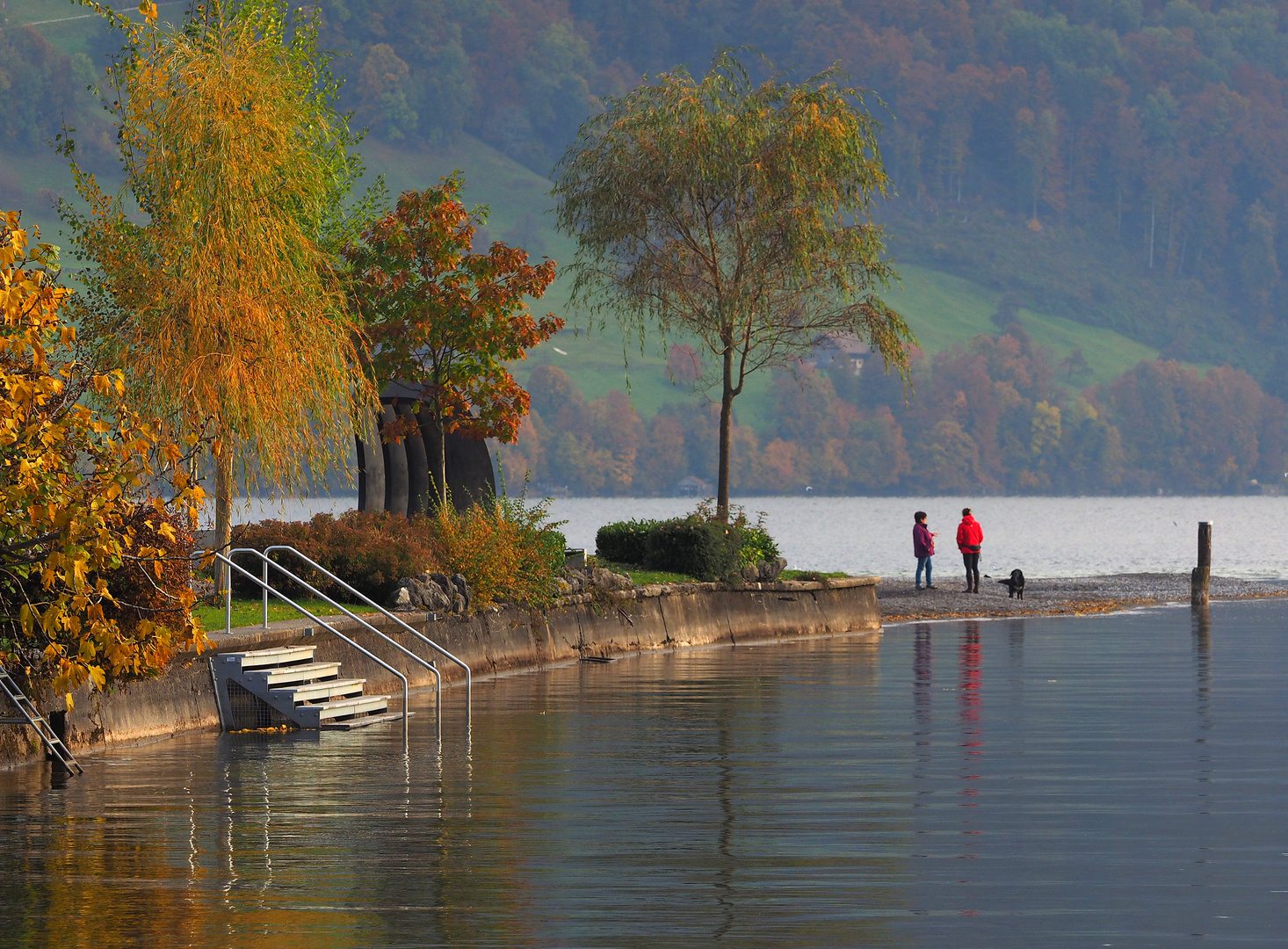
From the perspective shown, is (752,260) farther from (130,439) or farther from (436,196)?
(130,439)

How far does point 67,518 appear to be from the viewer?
1348 cm

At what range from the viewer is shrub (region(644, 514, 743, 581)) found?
32.0 metres

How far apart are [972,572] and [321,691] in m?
30.2

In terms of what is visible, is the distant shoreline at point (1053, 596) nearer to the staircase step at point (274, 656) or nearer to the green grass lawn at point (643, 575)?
the green grass lawn at point (643, 575)

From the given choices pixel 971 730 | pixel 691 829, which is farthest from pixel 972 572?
pixel 691 829

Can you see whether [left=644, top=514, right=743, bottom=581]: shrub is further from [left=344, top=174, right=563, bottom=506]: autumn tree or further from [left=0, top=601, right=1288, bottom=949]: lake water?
[left=0, top=601, right=1288, bottom=949]: lake water

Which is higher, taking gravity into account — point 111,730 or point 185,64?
point 185,64

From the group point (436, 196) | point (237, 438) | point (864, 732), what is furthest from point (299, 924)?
point (436, 196)

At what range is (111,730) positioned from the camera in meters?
17.4

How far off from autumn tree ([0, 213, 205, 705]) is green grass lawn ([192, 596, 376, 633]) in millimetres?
4361

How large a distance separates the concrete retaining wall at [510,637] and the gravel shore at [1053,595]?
616cm

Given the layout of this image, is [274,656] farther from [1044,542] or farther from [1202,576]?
[1044,542]

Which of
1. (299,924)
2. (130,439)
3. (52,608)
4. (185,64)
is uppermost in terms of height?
(185,64)

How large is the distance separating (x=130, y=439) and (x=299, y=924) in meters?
5.79
